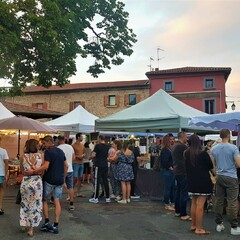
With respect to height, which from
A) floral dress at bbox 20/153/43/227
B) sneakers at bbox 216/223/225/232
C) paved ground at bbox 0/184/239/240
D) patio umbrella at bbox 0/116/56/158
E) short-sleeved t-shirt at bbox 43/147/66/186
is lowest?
paved ground at bbox 0/184/239/240

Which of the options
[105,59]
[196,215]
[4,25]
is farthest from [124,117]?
[105,59]

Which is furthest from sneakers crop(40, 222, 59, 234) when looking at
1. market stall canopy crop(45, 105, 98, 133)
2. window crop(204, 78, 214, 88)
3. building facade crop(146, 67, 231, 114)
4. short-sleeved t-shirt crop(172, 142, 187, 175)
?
window crop(204, 78, 214, 88)

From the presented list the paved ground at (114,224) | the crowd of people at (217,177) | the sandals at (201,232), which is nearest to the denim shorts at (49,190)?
the paved ground at (114,224)

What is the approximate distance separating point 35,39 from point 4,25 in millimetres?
1059

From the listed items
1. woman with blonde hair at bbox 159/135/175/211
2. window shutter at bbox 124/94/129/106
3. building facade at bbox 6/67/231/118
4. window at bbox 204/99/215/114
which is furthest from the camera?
window shutter at bbox 124/94/129/106

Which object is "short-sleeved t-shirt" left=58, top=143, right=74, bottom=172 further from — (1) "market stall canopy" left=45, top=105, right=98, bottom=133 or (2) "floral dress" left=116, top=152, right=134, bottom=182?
(1) "market stall canopy" left=45, top=105, right=98, bottom=133

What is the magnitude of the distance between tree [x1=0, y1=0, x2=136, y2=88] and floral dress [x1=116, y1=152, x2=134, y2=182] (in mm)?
3893

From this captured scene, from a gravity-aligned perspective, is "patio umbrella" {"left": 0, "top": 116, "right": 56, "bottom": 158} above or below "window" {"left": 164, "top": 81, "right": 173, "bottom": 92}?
below

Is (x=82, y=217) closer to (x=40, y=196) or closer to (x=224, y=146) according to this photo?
(x=40, y=196)

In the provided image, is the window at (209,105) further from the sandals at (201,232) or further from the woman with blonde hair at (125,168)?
the sandals at (201,232)

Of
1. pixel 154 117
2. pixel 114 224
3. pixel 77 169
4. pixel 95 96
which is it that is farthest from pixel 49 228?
pixel 95 96

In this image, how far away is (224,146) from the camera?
19.5ft

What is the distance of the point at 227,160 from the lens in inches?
231

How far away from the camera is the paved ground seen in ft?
18.7
